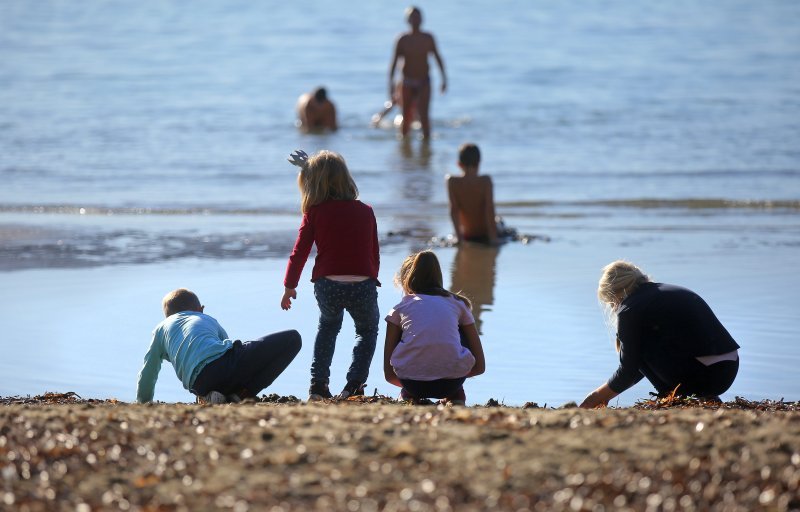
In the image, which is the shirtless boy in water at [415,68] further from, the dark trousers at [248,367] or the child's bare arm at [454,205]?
the dark trousers at [248,367]

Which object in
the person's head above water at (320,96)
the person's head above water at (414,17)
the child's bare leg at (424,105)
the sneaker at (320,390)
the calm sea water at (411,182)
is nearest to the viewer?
the sneaker at (320,390)

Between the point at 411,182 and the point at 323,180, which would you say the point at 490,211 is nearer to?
the point at 323,180

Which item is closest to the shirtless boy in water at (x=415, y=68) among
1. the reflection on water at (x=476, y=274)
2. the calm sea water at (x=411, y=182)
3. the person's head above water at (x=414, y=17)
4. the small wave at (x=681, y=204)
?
the person's head above water at (x=414, y=17)

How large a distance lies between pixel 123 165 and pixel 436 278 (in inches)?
493

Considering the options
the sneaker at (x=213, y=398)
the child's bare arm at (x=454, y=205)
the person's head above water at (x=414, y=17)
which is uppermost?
the person's head above water at (x=414, y=17)

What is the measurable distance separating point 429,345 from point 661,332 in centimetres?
111

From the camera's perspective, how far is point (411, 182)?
52.4 ft

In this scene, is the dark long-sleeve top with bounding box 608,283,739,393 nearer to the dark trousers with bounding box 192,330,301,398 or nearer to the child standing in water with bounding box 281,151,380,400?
the child standing in water with bounding box 281,151,380,400

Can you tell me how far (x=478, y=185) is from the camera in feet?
34.1

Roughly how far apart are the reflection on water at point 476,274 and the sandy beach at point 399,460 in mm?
2980

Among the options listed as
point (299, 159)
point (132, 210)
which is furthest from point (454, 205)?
point (132, 210)

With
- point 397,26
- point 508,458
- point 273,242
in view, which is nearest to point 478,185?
point 273,242

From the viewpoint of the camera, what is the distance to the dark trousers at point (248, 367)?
5.67 m

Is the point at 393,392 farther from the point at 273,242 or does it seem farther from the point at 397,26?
the point at 397,26
